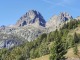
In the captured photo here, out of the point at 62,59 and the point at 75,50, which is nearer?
the point at 62,59

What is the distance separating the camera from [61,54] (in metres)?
76.4

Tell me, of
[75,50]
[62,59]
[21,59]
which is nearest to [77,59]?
[75,50]

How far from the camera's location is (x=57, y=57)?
75938 mm

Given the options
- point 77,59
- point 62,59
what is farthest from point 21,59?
point 62,59

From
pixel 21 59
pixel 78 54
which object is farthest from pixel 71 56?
pixel 21 59

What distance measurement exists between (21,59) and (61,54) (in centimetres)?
7872

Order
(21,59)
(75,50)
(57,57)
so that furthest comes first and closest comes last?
(75,50) → (21,59) → (57,57)

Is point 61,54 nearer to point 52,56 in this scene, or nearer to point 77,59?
point 52,56

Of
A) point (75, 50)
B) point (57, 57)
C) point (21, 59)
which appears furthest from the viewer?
point (75, 50)

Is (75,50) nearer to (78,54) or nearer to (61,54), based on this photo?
(78,54)

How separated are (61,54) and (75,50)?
91841 mm

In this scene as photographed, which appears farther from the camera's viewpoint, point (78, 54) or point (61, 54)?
point (78, 54)

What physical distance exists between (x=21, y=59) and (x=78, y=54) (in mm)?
39802

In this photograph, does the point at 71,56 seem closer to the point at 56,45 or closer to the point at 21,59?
the point at 21,59
